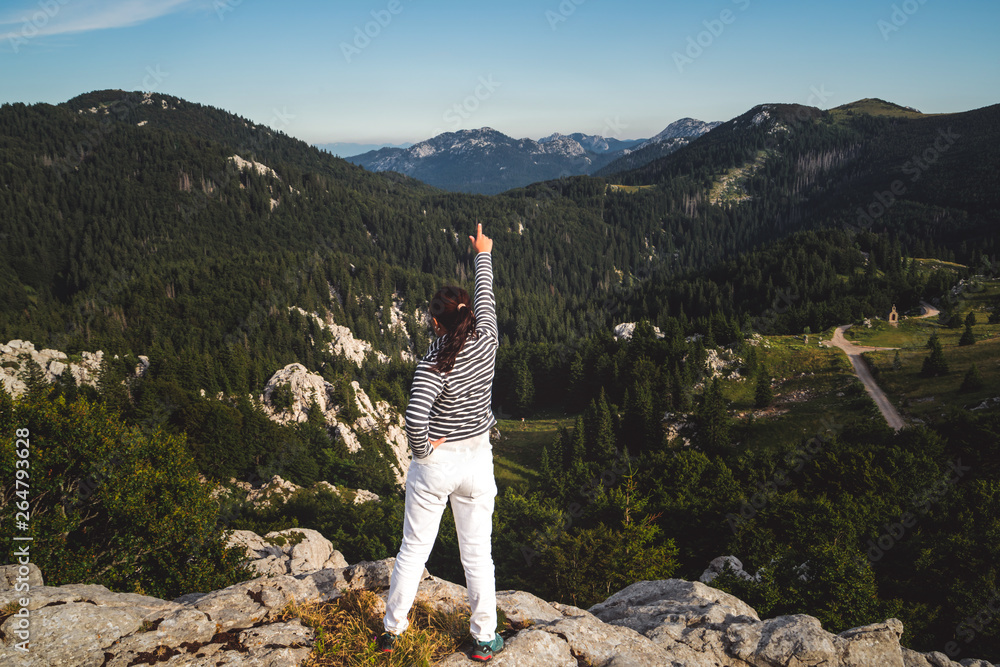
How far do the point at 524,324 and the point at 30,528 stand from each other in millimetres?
154007

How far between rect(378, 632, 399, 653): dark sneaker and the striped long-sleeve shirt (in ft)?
8.67

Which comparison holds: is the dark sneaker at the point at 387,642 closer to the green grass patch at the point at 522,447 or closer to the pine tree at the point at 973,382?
the green grass patch at the point at 522,447

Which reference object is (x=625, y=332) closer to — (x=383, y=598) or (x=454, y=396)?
(x=383, y=598)

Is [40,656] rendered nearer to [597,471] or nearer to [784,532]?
[784,532]

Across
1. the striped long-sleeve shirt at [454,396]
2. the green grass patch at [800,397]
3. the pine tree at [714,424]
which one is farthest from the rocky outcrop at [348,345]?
the striped long-sleeve shirt at [454,396]

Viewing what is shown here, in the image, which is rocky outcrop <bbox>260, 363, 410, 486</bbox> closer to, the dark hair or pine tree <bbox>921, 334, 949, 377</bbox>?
pine tree <bbox>921, 334, 949, 377</bbox>

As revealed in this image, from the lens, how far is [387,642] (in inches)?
275

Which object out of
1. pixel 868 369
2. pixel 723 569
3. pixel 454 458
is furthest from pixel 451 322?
pixel 868 369

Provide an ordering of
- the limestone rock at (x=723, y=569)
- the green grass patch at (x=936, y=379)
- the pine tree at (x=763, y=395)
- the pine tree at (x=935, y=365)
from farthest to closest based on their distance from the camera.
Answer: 1. the pine tree at (x=763, y=395)
2. the pine tree at (x=935, y=365)
3. the green grass patch at (x=936, y=379)
4. the limestone rock at (x=723, y=569)

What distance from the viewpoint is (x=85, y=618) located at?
24.0ft

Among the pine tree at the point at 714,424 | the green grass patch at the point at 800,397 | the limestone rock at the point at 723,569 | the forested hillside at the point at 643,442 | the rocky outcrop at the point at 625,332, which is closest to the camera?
the forested hillside at the point at 643,442

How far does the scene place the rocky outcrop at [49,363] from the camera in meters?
56.3

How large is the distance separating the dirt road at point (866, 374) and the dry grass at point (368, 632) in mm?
56537

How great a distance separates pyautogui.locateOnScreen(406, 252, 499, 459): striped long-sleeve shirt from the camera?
6172mm
